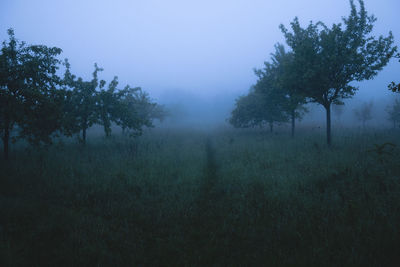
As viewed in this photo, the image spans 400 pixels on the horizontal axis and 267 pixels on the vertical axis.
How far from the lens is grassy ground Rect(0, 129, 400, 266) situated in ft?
12.0

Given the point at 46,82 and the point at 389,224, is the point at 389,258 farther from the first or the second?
the point at 46,82

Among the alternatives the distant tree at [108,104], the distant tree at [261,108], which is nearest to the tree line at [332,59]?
the distant tree at [261,108]

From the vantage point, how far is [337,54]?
12180 mm

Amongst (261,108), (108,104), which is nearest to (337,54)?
(261,108)

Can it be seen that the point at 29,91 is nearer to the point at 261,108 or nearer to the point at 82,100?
the point at 82,100

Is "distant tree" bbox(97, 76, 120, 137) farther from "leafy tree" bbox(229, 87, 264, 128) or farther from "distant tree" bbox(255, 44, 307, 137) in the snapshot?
"leafy tree" bbox(229, 87, 264, 128)

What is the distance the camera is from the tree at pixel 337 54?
460 inches

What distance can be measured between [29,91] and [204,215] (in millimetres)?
10289

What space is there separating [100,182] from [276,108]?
20.0m

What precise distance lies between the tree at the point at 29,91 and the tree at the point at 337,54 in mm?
15181

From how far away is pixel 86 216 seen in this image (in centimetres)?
510

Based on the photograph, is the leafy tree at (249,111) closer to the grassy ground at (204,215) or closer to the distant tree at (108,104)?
the grassy ground at (204,215)

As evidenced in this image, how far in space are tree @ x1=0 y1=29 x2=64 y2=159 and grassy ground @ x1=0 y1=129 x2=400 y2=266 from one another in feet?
8.00

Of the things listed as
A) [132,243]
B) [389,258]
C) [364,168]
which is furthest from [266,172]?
[132,243]
